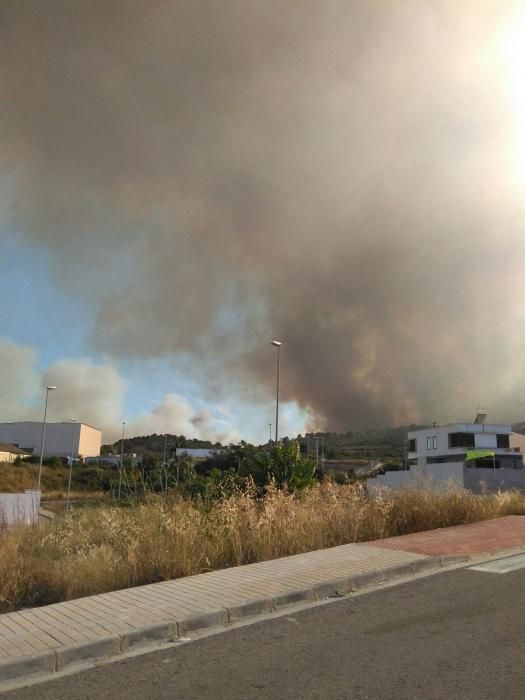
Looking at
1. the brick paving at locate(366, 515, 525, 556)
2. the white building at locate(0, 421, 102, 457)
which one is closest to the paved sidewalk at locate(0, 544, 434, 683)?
the brick paving at locate(366, 515, 525, 556)

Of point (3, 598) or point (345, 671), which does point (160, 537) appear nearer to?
point (3, 598)

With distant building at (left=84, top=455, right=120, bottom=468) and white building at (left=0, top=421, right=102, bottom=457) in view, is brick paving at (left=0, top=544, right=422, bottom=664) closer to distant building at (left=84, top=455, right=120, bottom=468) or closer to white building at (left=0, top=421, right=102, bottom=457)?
distant building at (left=84, top=455, right=120, bottom=468)

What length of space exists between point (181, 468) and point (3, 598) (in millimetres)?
6020

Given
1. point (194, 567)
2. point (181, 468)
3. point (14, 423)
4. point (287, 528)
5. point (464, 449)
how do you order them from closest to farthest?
point (194, 567)
point (287, 528)
point (181, 468)
point (464, 449)
point (14, 423)

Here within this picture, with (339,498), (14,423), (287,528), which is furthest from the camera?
(14,423)

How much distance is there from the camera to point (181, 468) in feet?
40.5

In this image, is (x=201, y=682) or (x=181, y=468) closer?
(x=201, y=682)

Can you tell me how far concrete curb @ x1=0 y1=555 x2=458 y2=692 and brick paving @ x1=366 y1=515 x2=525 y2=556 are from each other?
1432 millimetres

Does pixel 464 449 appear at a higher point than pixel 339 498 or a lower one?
higher

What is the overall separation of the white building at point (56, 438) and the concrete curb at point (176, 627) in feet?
342

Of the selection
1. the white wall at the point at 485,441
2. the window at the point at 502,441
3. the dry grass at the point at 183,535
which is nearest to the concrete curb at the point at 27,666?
the dry grass at the point at 183,535

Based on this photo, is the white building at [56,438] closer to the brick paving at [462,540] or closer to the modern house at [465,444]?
the modern house at [465,444]

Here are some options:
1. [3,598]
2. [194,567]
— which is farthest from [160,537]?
[3,598]

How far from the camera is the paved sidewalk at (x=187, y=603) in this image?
479cm
